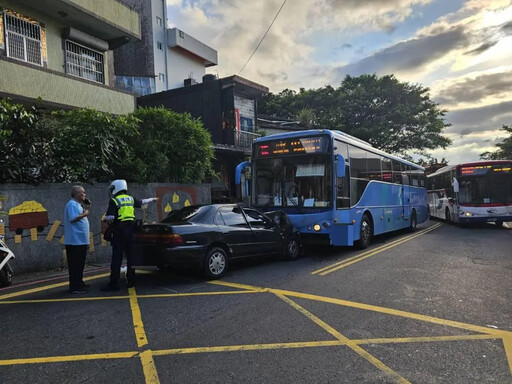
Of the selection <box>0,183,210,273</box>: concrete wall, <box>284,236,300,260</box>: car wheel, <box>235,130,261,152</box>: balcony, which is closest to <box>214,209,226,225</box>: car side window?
<box>284,236,300,260</box>: car wheel

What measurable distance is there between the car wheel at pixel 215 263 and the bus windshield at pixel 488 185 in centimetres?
1361

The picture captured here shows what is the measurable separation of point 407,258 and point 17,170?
8.82 metres

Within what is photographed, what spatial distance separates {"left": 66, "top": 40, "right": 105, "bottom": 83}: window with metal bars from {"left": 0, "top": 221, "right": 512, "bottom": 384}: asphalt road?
9.89 meters

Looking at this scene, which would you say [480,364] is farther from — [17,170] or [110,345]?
[17,170]

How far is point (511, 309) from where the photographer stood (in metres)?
5.04

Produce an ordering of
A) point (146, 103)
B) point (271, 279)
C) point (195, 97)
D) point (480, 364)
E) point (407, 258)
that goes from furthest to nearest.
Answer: point (146, 103) < point (195, 97) < point (407, 258) < point (271, 279) < point (480, 364)

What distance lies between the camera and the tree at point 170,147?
1062cm

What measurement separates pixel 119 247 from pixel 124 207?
2.22 feet

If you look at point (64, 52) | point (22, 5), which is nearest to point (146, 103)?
point (64, 52)

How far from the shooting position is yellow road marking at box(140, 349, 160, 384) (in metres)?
3.18

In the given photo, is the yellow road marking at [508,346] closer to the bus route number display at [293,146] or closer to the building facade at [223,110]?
the bus route number display at [293,146]

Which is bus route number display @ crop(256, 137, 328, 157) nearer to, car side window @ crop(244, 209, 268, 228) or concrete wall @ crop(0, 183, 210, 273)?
car side window @ crop(244, 209, 268, 228)

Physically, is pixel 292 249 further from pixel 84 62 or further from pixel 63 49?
pixel 84 62

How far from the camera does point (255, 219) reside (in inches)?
320
